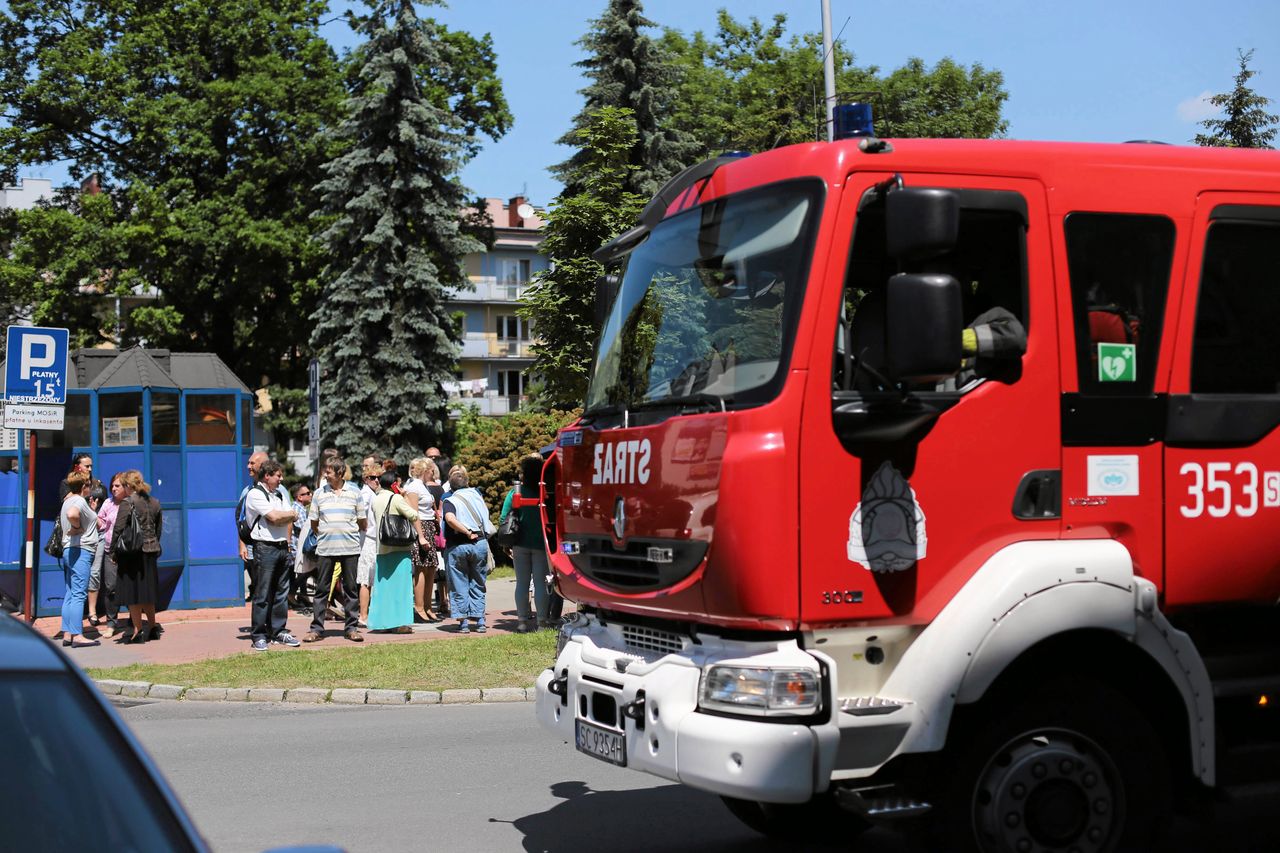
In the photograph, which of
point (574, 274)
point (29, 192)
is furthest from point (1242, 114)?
point (29, 192)

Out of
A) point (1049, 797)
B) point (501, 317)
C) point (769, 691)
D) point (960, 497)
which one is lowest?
point (1049, 797)

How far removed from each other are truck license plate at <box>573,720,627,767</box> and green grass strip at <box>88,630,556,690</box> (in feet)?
19.6

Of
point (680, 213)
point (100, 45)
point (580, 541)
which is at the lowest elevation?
point (580, 541)

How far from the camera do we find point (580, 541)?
6.26 metres

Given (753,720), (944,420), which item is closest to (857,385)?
(944,420)

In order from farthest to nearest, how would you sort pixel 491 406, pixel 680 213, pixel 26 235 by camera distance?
pixel 491 406, pixel 26 235, pixel 680 213

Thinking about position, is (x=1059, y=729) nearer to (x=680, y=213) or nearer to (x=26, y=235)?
(x=680, y=213)

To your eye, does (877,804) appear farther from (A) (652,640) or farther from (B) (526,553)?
(B) (526,553)

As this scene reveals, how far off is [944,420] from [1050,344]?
0.57m

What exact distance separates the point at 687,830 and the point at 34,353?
10.9 meters

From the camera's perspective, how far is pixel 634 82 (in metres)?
34.5

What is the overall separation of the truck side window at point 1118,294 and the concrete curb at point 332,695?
275 inches

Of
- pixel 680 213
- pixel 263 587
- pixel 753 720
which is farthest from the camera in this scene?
pixel 263 587

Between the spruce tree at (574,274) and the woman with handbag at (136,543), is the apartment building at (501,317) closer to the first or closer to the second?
the spruce tree at (574,274)
